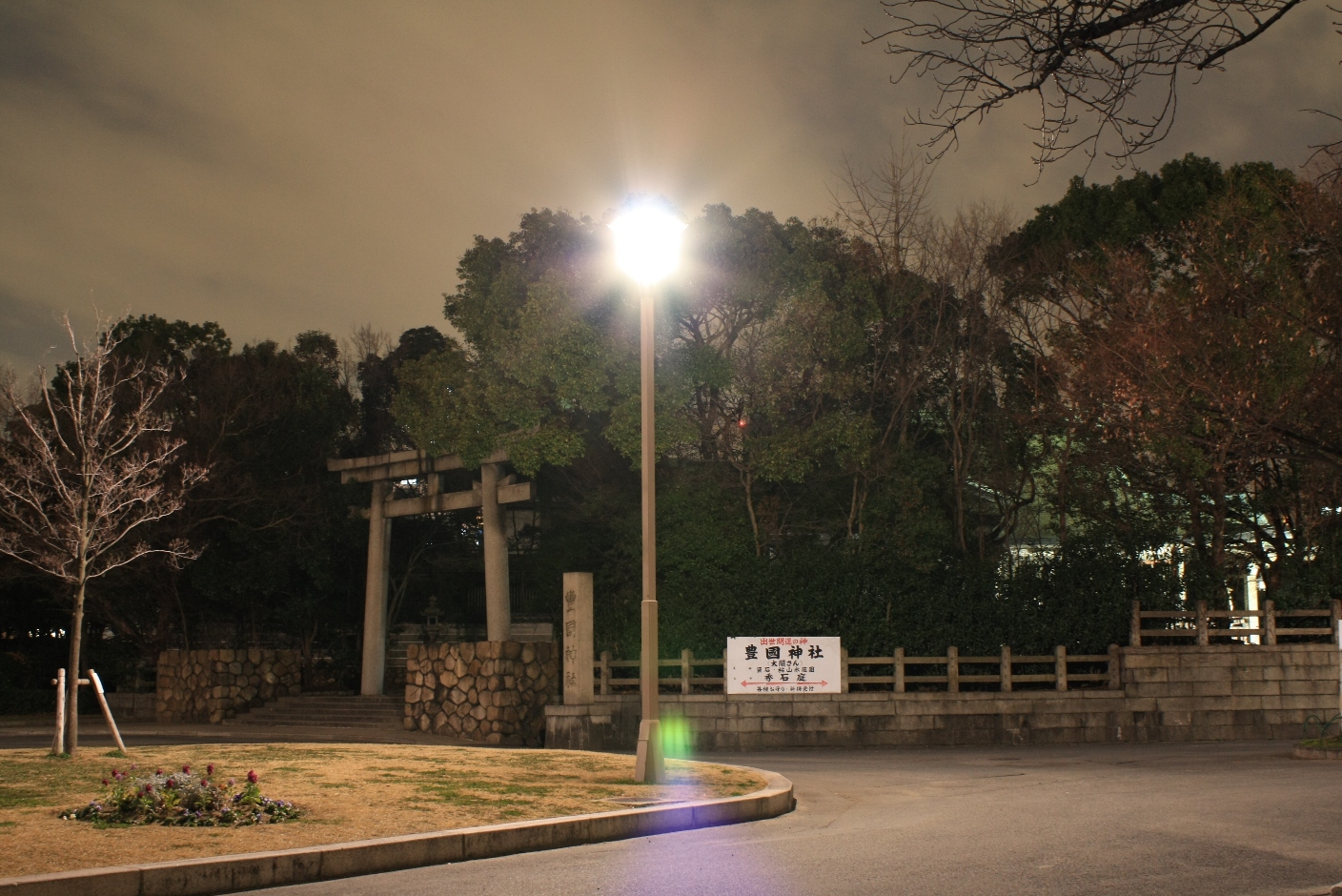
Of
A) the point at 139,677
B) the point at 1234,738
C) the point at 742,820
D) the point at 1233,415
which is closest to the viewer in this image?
the point at 742,820

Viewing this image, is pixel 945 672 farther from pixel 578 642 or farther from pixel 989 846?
pixel 989 846

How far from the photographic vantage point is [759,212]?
23.3m

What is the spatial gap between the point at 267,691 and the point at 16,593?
853 centimetres

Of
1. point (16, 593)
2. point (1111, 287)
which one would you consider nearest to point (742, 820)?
point (1111, 287)

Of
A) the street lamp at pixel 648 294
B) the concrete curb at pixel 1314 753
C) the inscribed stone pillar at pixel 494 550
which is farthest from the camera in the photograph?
the inscribed stone pillar at pixel 494 550

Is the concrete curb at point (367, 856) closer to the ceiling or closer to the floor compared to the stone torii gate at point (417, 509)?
closer to the floor

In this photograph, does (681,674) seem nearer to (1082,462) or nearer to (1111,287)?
(1082,462)

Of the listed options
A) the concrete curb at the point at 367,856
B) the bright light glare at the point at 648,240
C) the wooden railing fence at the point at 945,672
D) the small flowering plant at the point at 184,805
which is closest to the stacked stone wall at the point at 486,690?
the wooden railing fence at the point at 945,672

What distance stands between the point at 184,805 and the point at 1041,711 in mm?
15849

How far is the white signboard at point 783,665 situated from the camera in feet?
68.1

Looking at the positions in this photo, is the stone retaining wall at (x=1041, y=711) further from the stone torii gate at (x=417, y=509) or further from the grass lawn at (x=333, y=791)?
the grass lawn at (x=333, y=791)

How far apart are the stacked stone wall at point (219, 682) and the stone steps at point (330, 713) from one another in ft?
1.19

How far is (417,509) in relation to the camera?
84.3ft

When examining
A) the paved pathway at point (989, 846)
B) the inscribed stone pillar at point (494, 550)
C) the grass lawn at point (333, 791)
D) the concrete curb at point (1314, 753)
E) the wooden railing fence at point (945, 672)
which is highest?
the inscribed stone pillar at point (494, 550)
